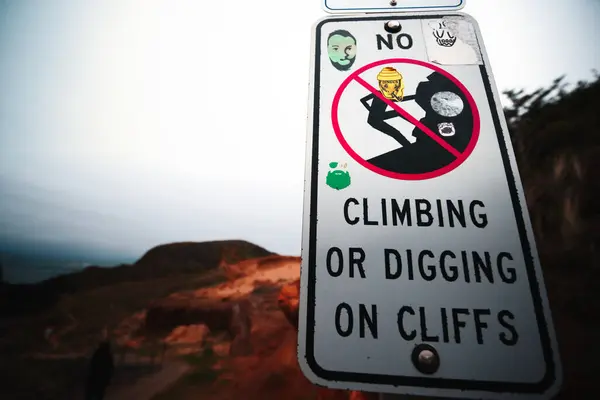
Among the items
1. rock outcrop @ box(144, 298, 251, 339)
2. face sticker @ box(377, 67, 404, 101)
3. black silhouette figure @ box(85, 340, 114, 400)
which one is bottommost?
black silhouette figure @ box(85, 340, 114, 400)

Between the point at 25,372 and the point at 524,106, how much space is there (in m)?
8.80

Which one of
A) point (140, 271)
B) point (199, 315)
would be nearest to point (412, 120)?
point (199, 315)

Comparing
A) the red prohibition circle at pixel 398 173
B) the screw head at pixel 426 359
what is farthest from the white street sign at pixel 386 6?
the screw head at pixel 426 359

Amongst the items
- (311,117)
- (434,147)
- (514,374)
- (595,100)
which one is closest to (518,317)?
(514,374)

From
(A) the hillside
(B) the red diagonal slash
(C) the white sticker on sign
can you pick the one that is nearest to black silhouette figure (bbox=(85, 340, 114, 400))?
(A) the hillside

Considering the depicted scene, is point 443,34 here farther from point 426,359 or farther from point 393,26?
point 426,359

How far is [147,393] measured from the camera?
347cm

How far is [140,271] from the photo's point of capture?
549cm

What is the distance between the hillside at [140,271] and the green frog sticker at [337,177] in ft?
19.1

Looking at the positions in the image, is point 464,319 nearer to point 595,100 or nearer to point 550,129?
point 550,129

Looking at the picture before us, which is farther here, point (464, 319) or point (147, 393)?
point (147, 393)

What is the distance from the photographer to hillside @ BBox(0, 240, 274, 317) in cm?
474

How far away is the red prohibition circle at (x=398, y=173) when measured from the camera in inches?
16.8

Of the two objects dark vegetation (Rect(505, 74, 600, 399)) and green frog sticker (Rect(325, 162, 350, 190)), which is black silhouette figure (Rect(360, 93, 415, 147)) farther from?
dark vegetation (Rect(505, 74, 600, 399))
